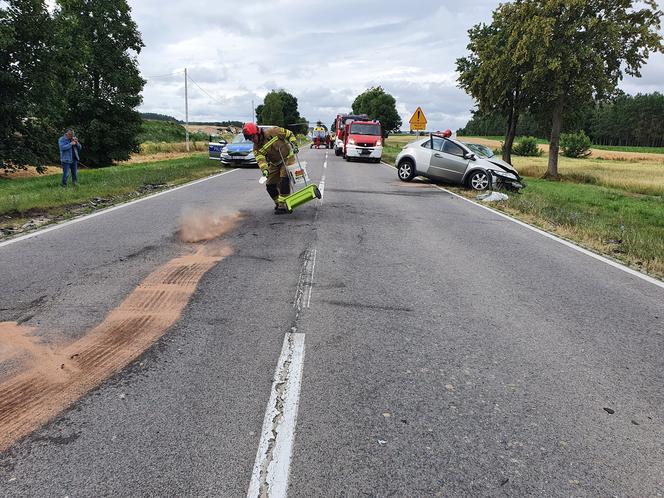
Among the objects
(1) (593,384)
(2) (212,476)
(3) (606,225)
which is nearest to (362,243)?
(1) (593,384)

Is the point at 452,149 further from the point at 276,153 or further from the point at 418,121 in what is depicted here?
the point at 418,121

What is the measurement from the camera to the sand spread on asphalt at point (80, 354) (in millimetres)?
2809

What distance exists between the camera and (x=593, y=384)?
3.35m

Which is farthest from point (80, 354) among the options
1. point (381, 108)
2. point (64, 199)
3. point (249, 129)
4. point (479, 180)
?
point (381, 108)

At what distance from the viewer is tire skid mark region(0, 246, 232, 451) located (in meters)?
2.79

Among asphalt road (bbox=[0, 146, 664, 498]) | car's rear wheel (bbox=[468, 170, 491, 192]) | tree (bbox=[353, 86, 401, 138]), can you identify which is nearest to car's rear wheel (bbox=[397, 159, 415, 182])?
car's rear wheel (bbox=[468, 170, 491, 192])

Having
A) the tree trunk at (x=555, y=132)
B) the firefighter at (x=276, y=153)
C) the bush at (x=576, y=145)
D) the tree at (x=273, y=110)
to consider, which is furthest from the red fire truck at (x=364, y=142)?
the tree at (x=273, y=110)

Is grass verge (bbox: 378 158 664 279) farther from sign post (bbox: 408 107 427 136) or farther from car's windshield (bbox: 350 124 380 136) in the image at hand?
→ car's windshield (bbox: 350 124 380 136)

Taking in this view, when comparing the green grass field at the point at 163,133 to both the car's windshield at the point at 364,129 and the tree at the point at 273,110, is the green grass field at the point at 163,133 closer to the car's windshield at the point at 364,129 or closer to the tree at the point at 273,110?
the car's windshield at the point at 364,129

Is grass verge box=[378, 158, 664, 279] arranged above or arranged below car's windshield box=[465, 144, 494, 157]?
below

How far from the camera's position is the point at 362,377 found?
10.8 ft

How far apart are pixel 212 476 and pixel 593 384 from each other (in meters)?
2.63

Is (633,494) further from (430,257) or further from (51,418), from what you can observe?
(430,257)

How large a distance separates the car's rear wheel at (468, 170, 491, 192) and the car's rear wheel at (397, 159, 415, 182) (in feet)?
8.18
